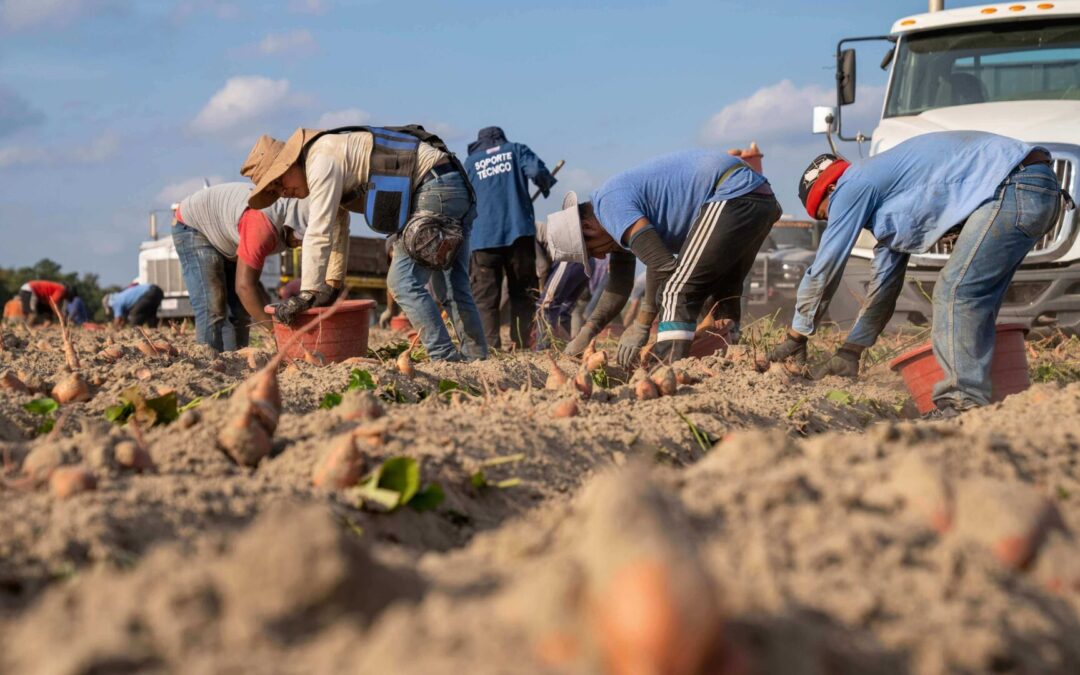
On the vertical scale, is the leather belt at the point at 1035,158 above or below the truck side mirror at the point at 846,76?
below

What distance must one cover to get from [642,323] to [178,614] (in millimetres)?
4658

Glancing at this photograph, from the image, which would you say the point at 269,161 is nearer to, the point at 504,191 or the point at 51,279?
the point at 504,191

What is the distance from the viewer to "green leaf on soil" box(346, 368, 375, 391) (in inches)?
152

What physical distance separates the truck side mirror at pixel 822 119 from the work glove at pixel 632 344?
8.96ft

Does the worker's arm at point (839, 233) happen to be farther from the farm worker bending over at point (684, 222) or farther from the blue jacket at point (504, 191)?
the blue jacket at point (504, 191)

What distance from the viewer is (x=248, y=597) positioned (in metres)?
1.22

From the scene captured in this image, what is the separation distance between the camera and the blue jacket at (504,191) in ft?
23.7

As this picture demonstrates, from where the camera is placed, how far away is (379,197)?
523 centimetres

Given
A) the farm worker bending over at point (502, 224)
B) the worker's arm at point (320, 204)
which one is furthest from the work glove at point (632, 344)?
the worker's arm at point (320, 204)

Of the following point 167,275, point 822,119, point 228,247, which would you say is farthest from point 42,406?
point 167,275

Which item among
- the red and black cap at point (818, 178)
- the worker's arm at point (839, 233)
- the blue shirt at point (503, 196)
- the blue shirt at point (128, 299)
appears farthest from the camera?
the blue shirt at point (128, 299)

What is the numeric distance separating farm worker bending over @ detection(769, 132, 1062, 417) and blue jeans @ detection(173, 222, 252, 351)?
3.82 meters

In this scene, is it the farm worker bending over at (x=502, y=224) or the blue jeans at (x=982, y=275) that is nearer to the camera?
the blue jeans at (x=982, y=275)

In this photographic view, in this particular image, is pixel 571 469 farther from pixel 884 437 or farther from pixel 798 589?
Result: pixel 798 589
